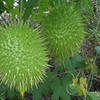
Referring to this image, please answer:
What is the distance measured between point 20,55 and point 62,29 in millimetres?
422

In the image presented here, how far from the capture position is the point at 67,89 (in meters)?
2.19

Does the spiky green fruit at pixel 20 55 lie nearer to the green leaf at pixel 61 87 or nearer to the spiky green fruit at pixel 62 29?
the spiky green fruit at pixel 62 29

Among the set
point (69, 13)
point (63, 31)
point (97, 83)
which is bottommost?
point (97, 83)

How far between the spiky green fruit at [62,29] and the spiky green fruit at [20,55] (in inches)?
5.5

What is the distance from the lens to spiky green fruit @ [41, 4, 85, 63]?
4.82 ft

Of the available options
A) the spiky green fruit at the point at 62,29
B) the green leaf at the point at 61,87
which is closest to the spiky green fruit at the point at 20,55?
the spiky green fruit at the point at 62,29

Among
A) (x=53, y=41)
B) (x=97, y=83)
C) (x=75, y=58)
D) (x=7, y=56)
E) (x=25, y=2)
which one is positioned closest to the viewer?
(x=7, y=56)

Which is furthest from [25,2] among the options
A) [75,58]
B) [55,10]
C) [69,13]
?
[75,58]

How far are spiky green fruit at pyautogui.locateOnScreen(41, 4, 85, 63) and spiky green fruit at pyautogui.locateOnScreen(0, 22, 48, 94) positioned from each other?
140 millimetres

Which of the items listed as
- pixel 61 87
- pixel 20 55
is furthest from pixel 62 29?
pixel 61 87

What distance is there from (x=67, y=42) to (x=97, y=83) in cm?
175

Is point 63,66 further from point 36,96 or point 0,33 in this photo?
point 0,33

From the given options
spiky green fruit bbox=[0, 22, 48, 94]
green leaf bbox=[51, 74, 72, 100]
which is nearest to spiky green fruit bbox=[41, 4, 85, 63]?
spiky green fruit bbox=[0, 22, 48, 94]

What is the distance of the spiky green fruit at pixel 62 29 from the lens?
1.47m
